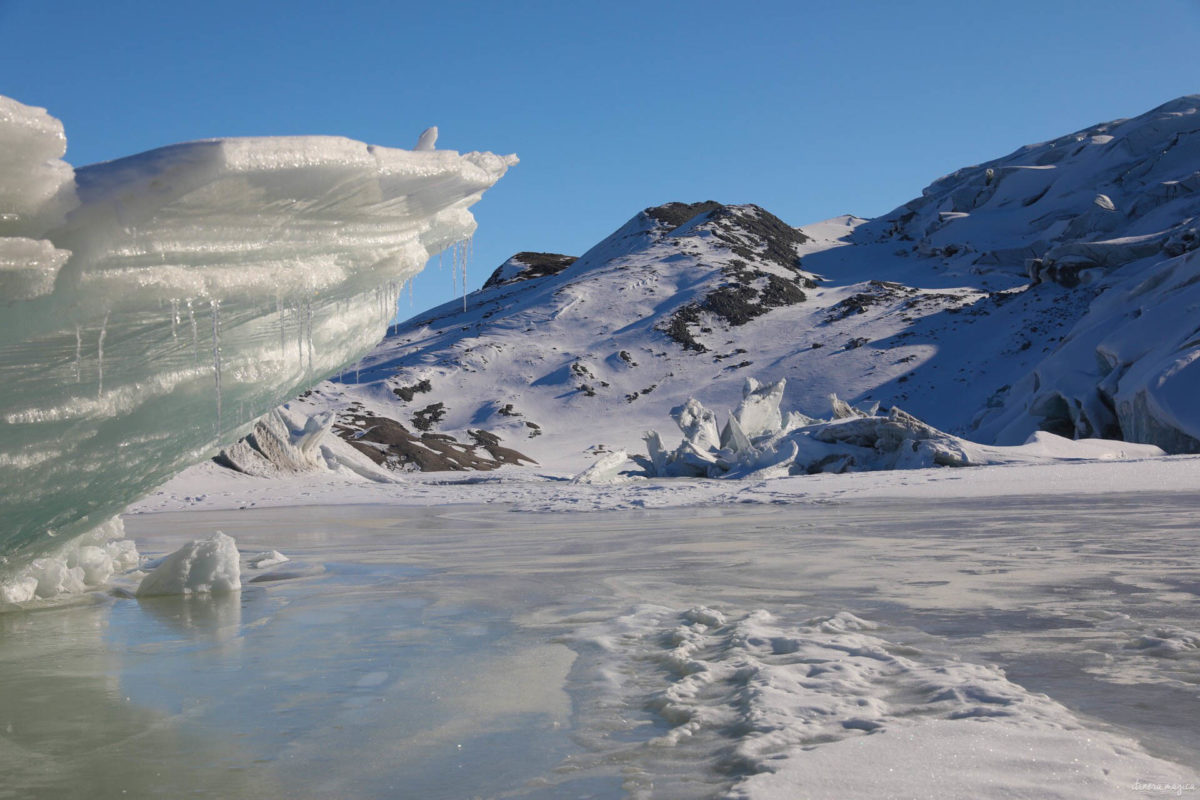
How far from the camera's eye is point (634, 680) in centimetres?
286

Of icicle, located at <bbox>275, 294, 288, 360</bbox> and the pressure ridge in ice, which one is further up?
icicle, located at <bbox>275, 294, 288, 360</bbox>

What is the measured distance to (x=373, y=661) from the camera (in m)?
3.18

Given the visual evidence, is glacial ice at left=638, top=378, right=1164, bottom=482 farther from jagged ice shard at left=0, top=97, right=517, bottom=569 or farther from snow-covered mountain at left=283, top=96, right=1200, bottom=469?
jagged ice shard at left=0, top=97, right=517, bottom=569

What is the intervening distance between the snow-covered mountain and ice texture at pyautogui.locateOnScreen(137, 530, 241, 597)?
16.5m

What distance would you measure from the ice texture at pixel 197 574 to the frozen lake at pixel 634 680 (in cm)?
23

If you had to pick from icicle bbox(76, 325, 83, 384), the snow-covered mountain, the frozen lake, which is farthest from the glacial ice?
icicle bbox(76, 325, 83, 384)

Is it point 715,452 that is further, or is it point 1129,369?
point 715,452

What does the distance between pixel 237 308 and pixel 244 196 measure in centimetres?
75

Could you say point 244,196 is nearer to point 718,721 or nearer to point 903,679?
point 718,721

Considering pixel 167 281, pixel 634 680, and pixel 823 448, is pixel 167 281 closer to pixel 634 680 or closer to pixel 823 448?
pixel 634 680

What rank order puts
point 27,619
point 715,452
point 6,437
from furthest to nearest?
point 715,452
point 27,619
point 6,437

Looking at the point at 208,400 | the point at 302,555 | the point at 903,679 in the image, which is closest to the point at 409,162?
the point at 208,400

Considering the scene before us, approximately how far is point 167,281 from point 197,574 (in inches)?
93.2

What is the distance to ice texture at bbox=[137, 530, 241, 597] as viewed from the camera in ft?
16.3
